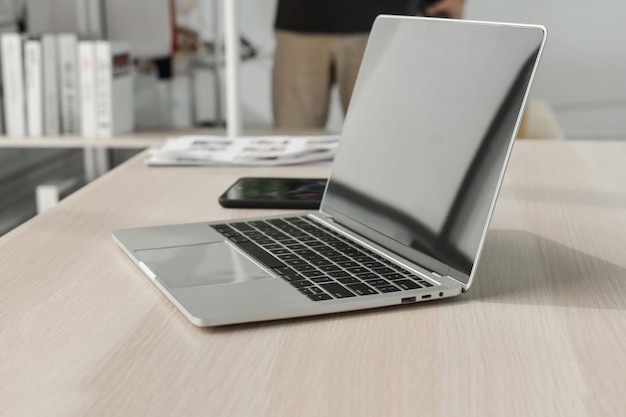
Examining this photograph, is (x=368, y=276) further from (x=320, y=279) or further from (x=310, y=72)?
(x=310, y=72)

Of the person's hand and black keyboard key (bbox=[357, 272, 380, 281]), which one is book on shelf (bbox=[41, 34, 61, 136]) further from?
black keyboard key (bbox=[357, 272, 380, 281])

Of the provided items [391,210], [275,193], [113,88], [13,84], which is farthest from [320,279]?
[13,84]

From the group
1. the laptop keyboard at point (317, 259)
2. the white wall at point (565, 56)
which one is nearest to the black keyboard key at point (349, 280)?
the laptop keyboard at point (317, 259)

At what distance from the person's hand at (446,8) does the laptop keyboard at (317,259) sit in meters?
1.82

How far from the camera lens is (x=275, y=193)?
1.02 m

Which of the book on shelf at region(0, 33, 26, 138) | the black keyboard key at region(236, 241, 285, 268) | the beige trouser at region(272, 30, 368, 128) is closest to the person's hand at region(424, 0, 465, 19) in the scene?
the beige trouser at region(272, 30, 368, 128)

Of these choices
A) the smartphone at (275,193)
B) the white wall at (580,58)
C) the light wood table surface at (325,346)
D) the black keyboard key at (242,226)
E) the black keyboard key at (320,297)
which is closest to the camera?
the light wood table surface at (325,346)

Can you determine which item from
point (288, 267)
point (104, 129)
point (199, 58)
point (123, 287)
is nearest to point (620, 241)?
point (288, 267)

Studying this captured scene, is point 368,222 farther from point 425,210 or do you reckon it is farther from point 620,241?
point 620,241

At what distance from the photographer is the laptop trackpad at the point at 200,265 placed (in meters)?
0.69

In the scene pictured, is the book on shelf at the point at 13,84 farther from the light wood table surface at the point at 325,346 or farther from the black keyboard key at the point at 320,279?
the black keyboard key at the point at 320,279

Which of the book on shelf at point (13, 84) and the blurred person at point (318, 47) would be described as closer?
the book on shelf at point (13, 84)

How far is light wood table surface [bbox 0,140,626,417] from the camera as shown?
0.50m

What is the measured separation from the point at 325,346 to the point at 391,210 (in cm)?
25
